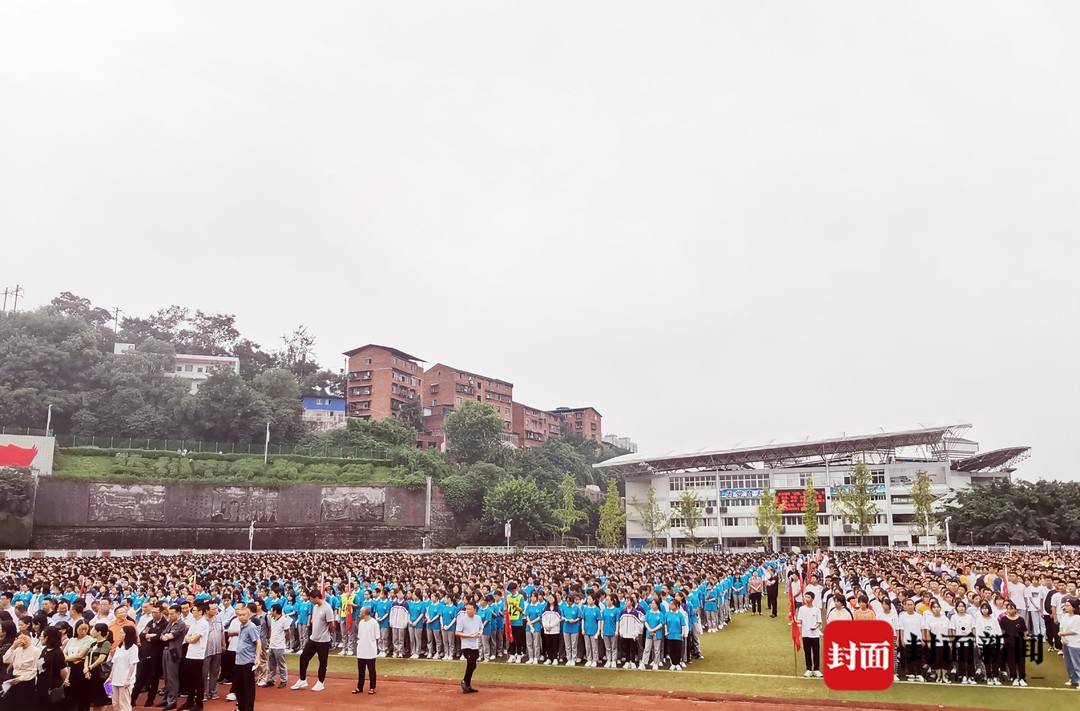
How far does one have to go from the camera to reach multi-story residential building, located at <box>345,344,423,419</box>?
9294 cm

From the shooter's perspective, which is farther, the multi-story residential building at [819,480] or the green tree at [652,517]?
the green tree at [652,517]

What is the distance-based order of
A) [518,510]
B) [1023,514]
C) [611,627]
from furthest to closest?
[518,510] → [1023,514] → [611,627]

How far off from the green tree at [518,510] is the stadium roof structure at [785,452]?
45.4ft

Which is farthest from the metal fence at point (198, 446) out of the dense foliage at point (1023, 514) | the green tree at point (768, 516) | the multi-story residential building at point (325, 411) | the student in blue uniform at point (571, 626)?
the student in blue uniform at point (571, 626)

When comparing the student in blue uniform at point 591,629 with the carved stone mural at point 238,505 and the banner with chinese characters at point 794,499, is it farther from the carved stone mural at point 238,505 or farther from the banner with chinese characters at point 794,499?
the banner with chinese characters at point 794,499

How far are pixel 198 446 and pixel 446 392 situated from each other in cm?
3557

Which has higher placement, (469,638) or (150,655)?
(469,638)

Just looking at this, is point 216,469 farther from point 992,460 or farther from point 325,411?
point 992,460

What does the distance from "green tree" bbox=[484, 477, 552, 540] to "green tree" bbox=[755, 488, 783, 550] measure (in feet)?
60.8

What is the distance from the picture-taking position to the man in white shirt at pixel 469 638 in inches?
533

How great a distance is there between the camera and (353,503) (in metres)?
63.7

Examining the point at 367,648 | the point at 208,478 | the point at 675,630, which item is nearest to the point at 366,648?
the point at 367,648

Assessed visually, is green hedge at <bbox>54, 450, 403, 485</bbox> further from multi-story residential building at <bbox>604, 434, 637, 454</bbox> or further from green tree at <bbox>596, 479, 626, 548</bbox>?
multi-story residential building at <bbox>604, 434, 637, 454</bbox>

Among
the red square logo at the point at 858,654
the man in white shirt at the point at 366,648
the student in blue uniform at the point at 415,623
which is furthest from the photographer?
the student in blue uniform at the point at 415,623
